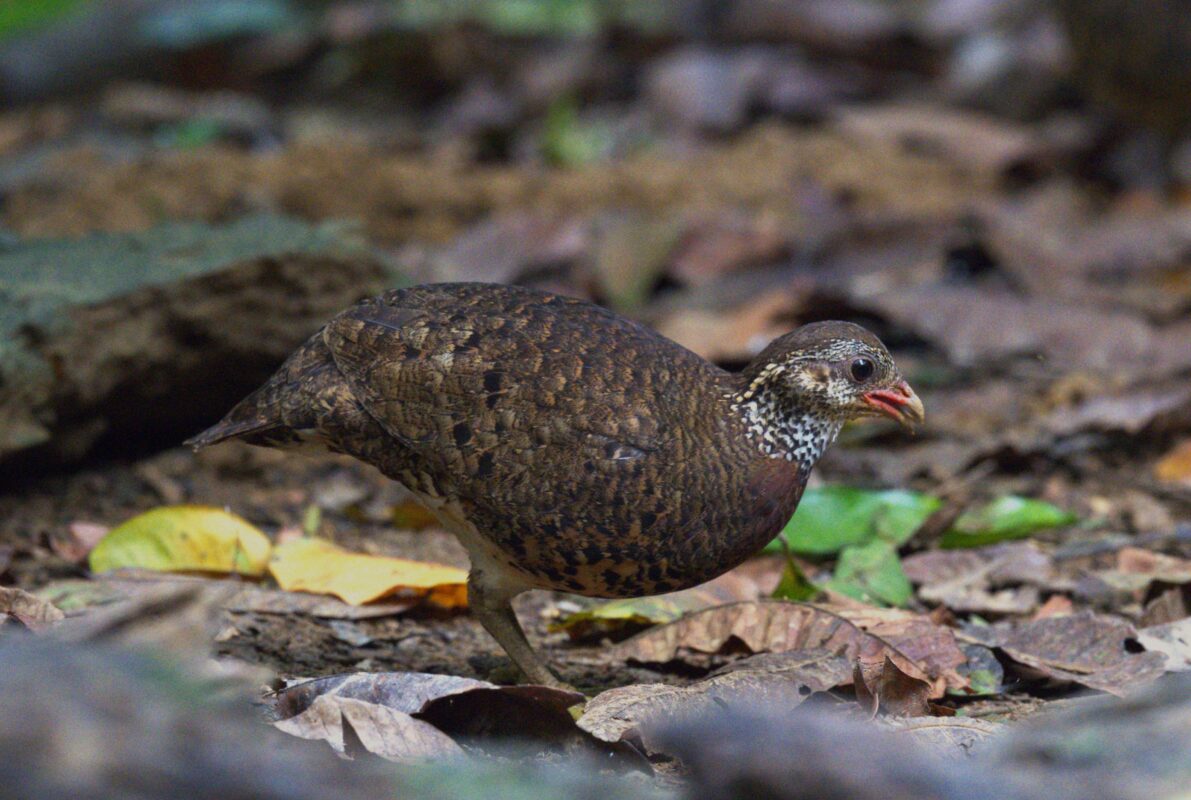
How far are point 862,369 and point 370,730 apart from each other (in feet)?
5.10

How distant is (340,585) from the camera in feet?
13.2

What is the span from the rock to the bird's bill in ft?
7.05

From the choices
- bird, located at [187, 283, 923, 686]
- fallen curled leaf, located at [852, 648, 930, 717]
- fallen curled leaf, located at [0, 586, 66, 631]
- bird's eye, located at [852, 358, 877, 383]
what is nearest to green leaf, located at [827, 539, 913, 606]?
bird, located at [187, 283, 923, 686]

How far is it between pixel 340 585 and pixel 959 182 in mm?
6647

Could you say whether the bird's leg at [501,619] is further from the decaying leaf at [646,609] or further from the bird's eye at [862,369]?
the bird's eye at [862,369]

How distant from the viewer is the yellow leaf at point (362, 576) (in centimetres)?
400

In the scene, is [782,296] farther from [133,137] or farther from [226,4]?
[226,4]

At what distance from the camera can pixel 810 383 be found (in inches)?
142

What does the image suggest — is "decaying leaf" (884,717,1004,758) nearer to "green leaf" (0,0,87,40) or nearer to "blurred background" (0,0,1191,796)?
"blurred background" (0,0,1191,796)

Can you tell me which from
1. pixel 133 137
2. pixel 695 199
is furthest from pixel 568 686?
pixel 133 137

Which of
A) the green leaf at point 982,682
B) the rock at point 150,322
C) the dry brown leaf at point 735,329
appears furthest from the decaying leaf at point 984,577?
the rock at point 150,322

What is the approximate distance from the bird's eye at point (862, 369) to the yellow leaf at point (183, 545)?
174cm

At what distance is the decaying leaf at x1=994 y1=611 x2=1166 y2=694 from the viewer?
137 inches

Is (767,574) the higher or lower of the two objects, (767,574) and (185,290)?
the lower
